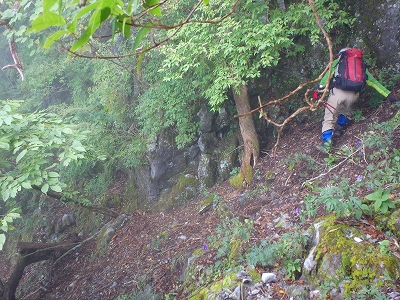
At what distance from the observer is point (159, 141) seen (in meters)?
8.38

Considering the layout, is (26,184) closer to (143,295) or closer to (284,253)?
(143,295)

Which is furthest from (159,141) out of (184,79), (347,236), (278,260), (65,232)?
(347,236)

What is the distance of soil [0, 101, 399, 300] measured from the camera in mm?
5340

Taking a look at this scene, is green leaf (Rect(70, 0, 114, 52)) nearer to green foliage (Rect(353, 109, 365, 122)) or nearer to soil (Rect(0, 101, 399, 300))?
soil (Rect(0, 101, 399, 300))

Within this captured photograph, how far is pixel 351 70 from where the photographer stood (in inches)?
209

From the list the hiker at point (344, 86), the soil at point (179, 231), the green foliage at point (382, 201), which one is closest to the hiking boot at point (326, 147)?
the hiker at point (344, 86)

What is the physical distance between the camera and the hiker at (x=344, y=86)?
17.2ft

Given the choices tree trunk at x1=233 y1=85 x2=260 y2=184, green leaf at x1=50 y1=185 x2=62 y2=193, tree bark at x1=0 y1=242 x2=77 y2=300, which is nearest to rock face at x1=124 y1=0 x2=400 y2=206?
tree trunk at x1=233 y1=85 x2=260 y2=184

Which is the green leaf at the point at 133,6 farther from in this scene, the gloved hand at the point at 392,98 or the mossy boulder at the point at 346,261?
the gloved hand at the point at 392,98

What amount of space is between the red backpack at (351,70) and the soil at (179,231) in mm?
746

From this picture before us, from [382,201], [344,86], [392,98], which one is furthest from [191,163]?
[382,201]

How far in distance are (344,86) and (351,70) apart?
0.26 meters

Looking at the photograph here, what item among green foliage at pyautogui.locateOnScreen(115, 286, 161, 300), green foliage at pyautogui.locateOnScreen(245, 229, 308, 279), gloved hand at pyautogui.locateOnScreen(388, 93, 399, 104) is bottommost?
green foliage at pyautogui.locateOnScreen(115, 286, 161, 300)

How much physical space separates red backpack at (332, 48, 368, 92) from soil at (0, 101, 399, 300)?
0.75 meters
